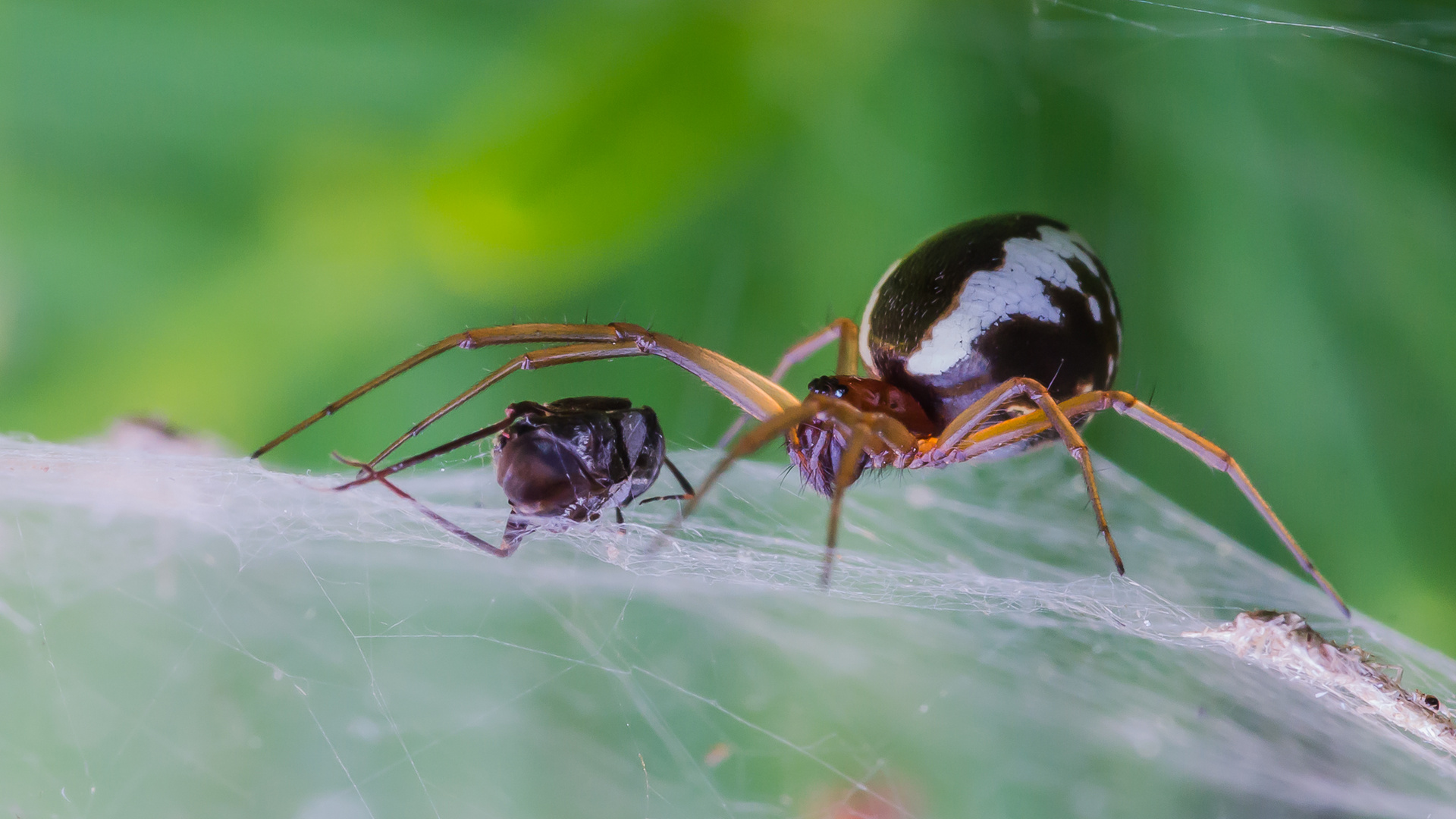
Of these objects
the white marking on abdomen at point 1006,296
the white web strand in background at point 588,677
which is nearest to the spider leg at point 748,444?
the white web strand in background at point 588,677

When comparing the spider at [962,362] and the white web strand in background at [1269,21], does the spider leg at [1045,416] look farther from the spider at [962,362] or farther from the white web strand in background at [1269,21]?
the white web strand in background at [1269,21]

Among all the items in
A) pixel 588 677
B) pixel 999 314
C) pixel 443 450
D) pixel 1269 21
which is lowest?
pixel 588 677

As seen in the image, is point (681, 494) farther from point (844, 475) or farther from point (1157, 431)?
point (1157, 431)

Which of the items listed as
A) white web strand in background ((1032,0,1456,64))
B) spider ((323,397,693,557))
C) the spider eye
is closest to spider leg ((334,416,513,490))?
spider ((323,397,693,557))

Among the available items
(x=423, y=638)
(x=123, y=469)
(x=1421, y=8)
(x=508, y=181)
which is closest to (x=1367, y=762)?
(x=1421, y=8)

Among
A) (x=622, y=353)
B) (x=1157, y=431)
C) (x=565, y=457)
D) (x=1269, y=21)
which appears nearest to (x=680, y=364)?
(x=622, y=353)

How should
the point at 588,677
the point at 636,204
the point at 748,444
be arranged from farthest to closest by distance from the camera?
1. the point at 636,204
2. the point at 588,677
3. the point at 748,444
